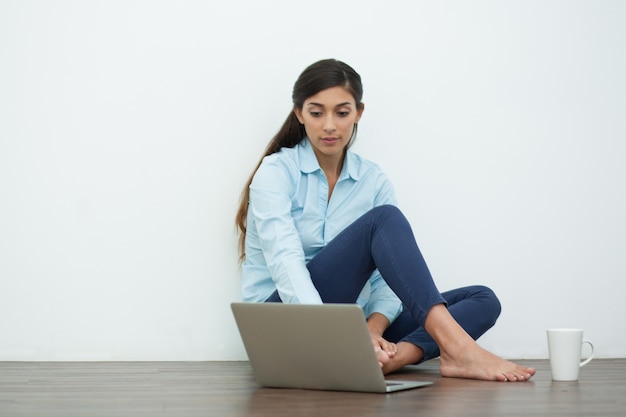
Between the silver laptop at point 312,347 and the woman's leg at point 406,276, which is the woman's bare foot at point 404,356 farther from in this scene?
the silver laptop at point 312,347

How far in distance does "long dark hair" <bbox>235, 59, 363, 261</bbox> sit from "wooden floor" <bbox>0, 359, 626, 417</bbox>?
696 millimetres

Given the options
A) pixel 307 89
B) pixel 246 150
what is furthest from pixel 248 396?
pixel 246 150

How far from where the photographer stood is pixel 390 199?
2977 mm

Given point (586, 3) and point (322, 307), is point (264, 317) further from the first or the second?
point (586, 3)

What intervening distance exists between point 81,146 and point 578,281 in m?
1.85

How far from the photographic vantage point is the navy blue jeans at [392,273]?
239cm

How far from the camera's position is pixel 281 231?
2.57m

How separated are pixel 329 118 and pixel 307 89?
120 millimetres

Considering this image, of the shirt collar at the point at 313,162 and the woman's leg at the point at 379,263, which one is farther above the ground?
the shirt collar at the point at 313,162

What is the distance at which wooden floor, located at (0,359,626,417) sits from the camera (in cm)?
189

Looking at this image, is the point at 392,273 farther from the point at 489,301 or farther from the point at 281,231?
the point at 489,301

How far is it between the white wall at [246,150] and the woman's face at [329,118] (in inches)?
14.5

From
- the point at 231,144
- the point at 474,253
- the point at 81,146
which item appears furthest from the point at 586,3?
the point at 81,146

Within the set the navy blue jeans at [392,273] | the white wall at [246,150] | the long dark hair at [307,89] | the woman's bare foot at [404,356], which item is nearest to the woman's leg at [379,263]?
the navy blue jeans at [392,273]
